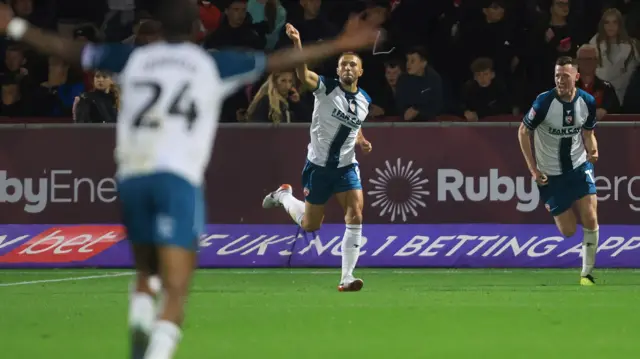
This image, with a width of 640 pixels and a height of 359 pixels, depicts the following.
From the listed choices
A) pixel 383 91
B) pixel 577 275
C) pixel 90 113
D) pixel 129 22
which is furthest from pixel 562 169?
pixel 129 22

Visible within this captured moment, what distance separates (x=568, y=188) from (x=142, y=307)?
28.3 feet

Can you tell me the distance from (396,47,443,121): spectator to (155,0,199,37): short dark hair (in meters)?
10.7

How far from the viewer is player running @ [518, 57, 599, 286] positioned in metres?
14.8

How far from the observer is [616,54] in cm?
1842

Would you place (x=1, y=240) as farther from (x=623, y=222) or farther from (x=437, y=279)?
(x=623, y=222)

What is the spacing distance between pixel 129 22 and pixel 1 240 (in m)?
4.62

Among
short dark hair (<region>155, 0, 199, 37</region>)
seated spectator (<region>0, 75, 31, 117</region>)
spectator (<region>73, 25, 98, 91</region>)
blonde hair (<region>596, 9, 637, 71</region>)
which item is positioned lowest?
seated spectator (<region>0, 75, 31, 117</region>)

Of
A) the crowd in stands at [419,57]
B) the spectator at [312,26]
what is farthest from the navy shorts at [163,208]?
the spectator at [312,26]

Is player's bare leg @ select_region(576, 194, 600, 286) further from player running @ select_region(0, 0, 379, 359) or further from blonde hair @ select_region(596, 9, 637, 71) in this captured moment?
player running @ select_region(0, 0, 379, 359)

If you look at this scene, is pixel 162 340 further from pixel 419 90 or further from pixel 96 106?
pixel 419 90

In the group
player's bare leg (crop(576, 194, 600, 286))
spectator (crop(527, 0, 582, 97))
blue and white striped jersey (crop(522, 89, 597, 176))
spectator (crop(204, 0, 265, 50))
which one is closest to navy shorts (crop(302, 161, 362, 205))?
blue and white striped jersey (crop(522, 89, 597, 176))

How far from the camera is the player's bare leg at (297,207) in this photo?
14797 millimetres

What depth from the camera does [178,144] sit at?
22.3 feet

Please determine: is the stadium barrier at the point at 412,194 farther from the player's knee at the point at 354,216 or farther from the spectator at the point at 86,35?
the player's knee at the point at 354,216
